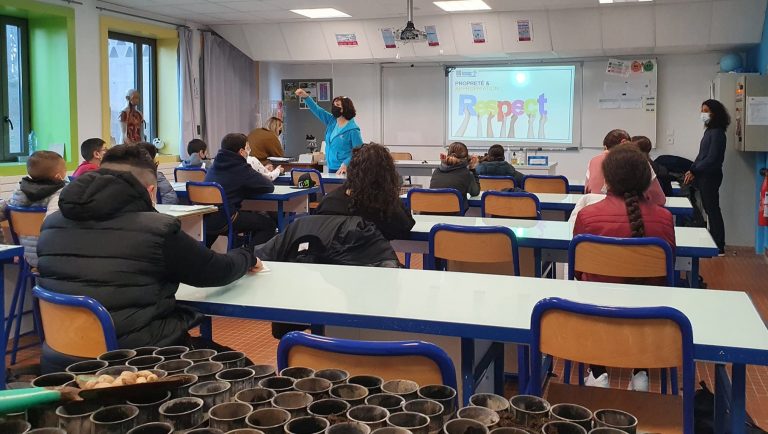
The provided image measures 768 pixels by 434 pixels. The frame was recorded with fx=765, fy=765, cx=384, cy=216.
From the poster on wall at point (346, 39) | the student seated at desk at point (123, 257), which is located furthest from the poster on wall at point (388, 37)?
the student seated at desk at point (123, 257)

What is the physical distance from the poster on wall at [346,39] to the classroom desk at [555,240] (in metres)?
6.17

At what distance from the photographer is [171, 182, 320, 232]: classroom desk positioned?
6020 mm

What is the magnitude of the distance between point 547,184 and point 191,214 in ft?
9.70

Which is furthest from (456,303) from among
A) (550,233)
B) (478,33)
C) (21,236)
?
(478,33)

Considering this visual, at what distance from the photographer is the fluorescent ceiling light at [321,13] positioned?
30.2 feet

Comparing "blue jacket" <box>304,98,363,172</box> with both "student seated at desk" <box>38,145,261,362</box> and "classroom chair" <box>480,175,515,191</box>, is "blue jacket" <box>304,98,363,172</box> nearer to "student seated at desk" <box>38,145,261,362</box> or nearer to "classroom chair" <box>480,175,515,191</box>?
"classroom chair" <box>480,175,515,191</box>

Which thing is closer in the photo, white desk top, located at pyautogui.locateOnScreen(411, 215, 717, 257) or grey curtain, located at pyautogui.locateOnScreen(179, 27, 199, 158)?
white desk top, located at pyautogui.locateOnScreen(411, 215, 717, 257)

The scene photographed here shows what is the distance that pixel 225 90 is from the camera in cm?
1037

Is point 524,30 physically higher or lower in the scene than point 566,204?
higher

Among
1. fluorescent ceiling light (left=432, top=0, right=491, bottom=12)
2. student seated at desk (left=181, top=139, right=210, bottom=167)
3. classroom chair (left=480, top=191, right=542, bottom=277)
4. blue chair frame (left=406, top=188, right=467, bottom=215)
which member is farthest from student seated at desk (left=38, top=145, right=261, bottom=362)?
fluorescent ceiling light (left=432, top=0, right=491, bottom=12)

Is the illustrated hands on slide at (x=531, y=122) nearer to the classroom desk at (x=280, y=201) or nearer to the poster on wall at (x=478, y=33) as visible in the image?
the poster on wall at (x=478, y=33)

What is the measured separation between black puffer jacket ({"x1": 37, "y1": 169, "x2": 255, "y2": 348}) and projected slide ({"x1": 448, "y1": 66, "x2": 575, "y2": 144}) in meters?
8.01

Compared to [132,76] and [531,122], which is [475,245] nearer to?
[531,122]

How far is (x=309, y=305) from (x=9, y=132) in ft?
21.6
